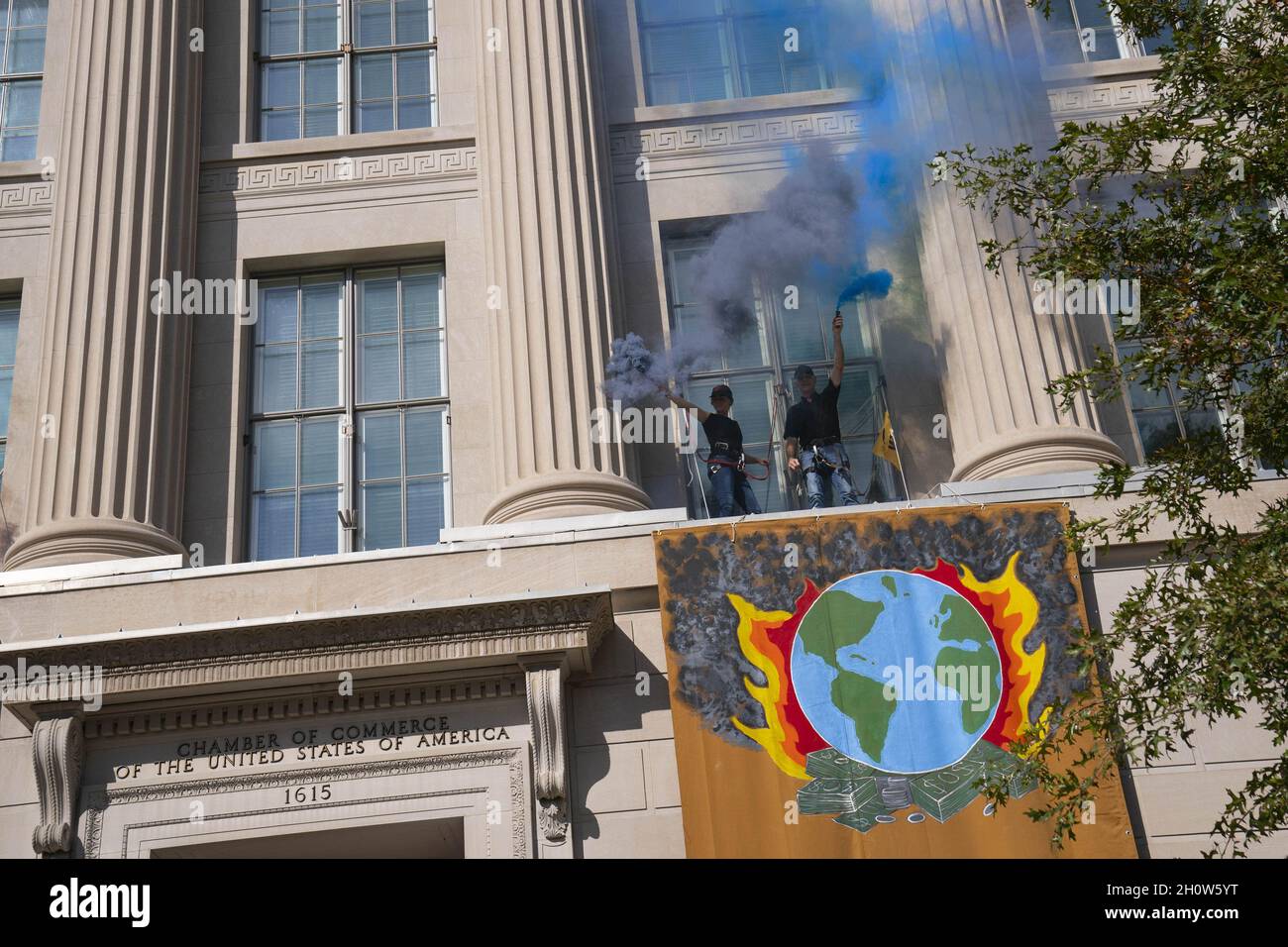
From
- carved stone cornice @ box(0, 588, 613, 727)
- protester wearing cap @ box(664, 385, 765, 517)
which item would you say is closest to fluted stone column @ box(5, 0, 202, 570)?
carved stone cornice @ box(0, 588, 613, 727)

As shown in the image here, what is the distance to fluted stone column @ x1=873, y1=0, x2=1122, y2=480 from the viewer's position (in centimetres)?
1661

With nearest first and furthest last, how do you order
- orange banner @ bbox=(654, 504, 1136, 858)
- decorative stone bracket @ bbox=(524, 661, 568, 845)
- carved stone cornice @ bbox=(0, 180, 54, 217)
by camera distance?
orange banner @ bbox=(654, 504, 1136, 858) → decorative stone bracket @ bbox=(524, 661, 568, 845) → carved stone cornice @ bbox=(0, 180, 54, 217)

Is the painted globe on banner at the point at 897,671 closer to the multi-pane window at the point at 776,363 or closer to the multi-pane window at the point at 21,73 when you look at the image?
the multi-pane window at the point at 776,363

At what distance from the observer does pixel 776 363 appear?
1862 centimetres

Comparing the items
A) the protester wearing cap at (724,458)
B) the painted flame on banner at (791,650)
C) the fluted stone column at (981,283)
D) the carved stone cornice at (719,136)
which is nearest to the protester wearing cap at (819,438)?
the protester wearing cap at (724,458)

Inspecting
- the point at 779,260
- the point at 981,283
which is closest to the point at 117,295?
the point at 779,260

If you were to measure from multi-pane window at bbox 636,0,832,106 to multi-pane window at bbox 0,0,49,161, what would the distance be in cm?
868

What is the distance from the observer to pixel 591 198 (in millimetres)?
18422

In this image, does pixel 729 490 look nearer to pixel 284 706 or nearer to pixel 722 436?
pixel 722 436

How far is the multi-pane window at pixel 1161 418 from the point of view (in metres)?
18.1

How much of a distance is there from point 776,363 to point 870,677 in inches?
213

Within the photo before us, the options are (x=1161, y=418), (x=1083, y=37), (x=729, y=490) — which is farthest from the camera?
(x=1083, y=37)

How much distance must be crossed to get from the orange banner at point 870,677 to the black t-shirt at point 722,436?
2381 mm

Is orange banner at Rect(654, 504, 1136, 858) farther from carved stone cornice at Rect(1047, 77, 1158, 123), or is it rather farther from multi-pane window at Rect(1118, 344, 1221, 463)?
carved stone cornice at Rect(1047, 77, 1158, 123)
